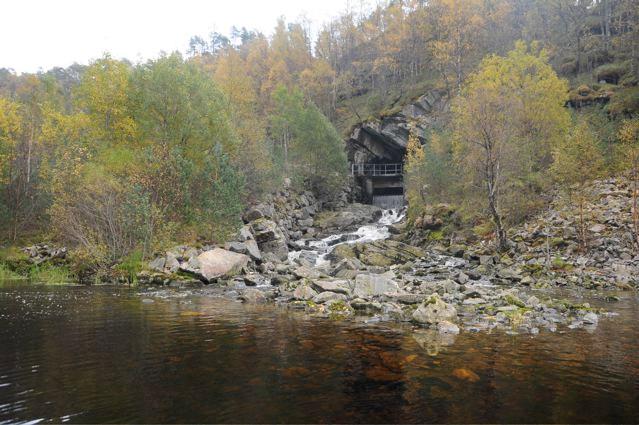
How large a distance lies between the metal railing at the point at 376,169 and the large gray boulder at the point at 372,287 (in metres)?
50.7

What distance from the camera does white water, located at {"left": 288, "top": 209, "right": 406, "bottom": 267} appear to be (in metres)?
35.6

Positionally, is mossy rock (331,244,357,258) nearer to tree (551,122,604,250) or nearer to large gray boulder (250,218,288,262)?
large gray boulder (250,218,288,262)

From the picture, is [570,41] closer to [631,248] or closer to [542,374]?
[631,248]

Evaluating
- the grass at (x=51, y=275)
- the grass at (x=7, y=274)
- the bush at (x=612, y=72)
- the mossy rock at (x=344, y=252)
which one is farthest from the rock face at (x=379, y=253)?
the bush at (x=612, y=72)

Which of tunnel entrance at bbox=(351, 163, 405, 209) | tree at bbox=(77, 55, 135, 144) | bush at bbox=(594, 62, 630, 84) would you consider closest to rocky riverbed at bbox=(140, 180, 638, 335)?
tree at bbox=(77, 55, 135, 144)

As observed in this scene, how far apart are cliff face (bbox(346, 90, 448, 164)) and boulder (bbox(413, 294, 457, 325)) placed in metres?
53.1

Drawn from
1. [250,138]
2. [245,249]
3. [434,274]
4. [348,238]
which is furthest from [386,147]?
[434,274]

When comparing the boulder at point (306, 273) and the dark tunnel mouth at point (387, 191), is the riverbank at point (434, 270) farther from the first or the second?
the dark tunnel mouth at point (387, 191)

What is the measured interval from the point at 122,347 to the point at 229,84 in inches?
1936

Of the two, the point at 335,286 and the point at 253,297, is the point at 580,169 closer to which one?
the point at 335,286

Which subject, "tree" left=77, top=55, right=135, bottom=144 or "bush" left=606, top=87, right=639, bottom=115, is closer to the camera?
"tree" left=77, top=55, right=135, bottom=144

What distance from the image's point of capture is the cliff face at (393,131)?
64812 millimetres

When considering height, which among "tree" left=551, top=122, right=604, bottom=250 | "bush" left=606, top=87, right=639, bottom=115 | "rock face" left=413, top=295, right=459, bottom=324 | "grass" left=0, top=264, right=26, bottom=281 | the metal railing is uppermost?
"bush" left=606, top=87, right=639, bottom=115

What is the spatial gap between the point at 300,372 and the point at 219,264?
57.7ft
